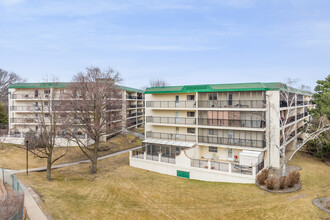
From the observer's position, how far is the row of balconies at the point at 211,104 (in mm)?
25391

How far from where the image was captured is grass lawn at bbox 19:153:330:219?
52.7ft

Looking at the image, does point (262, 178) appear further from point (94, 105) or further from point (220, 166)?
point (94, 105)

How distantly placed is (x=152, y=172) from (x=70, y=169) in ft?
34.2

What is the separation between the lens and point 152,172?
26375mm

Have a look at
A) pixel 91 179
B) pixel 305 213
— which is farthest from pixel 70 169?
pixel 305 213

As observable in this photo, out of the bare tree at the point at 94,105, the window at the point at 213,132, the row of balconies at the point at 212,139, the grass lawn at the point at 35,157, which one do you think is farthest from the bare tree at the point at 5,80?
the window at the point at 213,132

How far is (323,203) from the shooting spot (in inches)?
658

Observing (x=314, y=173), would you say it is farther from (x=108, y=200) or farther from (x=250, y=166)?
(x=108, y=200)

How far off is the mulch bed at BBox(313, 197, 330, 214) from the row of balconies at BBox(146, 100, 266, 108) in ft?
35.2

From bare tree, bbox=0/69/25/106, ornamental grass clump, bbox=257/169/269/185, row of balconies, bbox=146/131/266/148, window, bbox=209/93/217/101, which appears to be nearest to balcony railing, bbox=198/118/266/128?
row of balconies, bbox=146/131/266/148

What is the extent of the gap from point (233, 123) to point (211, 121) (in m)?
2.83

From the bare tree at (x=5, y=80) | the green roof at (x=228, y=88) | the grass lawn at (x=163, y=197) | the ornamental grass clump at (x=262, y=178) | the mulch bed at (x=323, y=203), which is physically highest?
the bare tree at (x=5, y=80)

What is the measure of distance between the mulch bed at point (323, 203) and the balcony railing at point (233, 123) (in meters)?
9.34

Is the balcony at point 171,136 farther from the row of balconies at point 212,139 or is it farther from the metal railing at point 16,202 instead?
the metal railing at point 16,202
